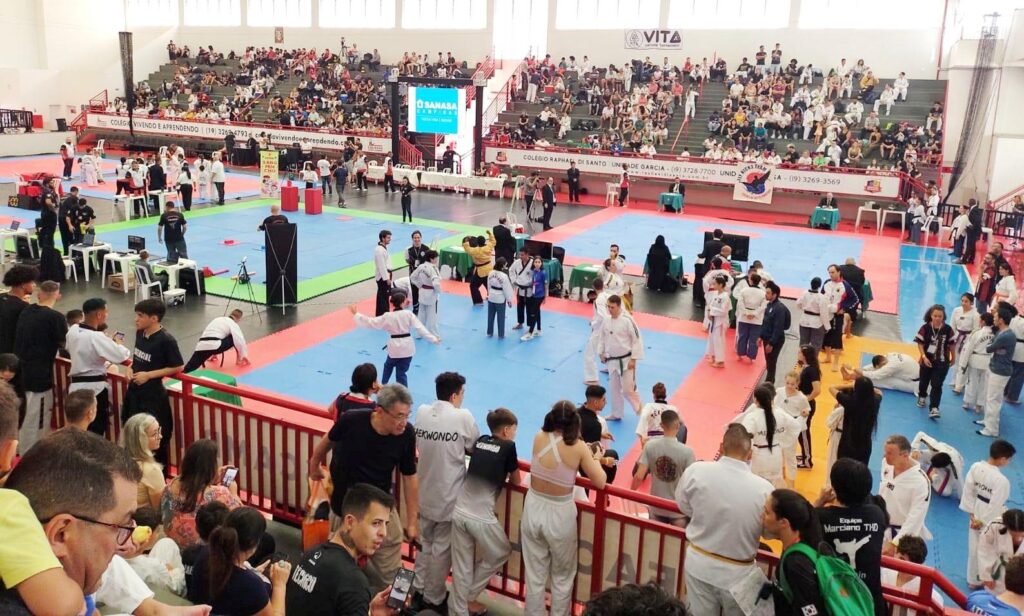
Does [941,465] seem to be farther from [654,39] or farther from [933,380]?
[654,39]

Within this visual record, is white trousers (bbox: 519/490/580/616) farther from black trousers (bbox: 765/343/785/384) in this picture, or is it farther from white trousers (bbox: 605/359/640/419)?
black trousers (bbox: 765/343/785/384)

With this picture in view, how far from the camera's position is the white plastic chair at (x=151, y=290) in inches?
632

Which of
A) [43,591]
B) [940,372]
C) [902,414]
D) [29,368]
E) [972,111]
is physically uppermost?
[972,111]

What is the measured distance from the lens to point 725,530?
4.90 m

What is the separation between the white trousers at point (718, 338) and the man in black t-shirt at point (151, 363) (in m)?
9.15

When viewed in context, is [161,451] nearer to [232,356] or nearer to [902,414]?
[232,356]

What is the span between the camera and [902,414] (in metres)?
12.3

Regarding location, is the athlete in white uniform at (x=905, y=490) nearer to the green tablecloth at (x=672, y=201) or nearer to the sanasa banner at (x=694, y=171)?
the green tablecloth at (x=672, y=201)

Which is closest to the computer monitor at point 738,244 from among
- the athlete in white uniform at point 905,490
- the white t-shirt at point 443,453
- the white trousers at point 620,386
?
the white trousers at point 620,386

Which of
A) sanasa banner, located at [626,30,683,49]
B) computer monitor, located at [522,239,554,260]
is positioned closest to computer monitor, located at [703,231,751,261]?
computer monitor, located at [522,239,554,260]

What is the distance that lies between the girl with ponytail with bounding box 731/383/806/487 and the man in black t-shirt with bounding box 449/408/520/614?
11.5ft

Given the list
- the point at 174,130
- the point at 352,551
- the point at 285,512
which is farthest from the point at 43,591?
the point at 174,130

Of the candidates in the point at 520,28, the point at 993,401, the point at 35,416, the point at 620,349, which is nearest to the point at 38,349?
the point at 35,416

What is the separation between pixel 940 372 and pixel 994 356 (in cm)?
77
